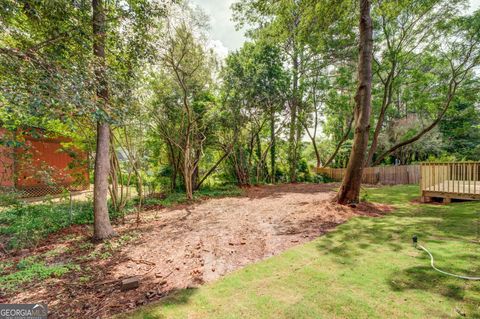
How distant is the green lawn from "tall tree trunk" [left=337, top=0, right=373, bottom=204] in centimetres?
216

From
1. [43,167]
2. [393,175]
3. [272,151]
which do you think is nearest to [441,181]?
[393,175]

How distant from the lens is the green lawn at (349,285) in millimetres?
2010

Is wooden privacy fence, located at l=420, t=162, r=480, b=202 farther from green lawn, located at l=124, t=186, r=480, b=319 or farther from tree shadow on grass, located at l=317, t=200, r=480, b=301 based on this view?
green lawn, located at l=124, t=186, r=480, b=319

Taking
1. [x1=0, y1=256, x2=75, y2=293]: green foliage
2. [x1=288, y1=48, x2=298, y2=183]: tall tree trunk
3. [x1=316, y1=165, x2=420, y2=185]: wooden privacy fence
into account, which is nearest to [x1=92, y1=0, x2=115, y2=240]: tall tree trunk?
[x1=0, y1=256, x2=75, y2=293]: green foliage

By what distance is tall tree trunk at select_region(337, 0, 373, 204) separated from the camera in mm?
5695

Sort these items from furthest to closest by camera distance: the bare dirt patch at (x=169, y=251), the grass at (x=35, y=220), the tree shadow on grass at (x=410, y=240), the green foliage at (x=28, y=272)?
the grass at (x=35, y=220) < the green foliage at (x=28, y=272) < the bare dirt patch at (x=169, y=251) < the tree shadow on grass at (x=410, y=240)

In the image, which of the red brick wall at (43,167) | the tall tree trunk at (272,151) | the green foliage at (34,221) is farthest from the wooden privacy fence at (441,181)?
the red brick wall at (43,167)

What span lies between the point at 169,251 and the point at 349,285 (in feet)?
9.28

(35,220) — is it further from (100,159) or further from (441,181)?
(441,181)

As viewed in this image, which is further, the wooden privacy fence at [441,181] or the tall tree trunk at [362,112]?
the wooden privacy fence at [441,181]

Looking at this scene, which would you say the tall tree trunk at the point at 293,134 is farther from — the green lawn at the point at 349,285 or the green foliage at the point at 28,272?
the green foliage at the point at 28,272

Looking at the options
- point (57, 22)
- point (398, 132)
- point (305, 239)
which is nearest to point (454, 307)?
point (305, 239)

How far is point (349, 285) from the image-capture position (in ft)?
7.83

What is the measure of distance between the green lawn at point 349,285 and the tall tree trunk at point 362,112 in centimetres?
216
